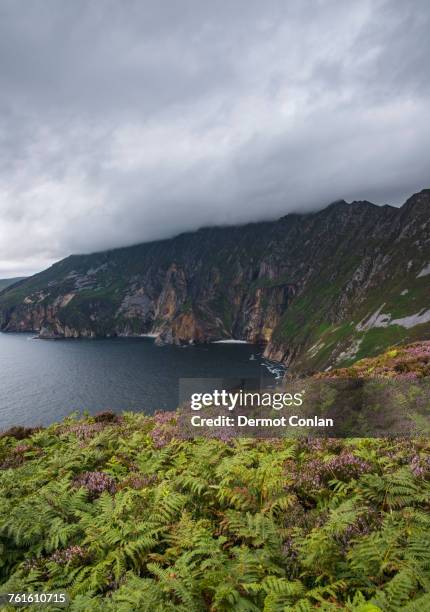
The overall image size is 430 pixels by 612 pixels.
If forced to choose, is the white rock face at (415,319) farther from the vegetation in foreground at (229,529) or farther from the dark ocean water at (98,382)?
the vegetation in foreground at (229,529)

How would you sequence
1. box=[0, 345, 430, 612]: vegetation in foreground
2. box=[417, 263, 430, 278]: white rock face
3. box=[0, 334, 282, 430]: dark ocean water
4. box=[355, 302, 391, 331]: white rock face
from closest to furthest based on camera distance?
box=[0, 345, 430, 612]: vegetation in foreground → box=[0, 334, 282, 430]: dark ocean water → box=[355, 302, 391, 331]: white rock face → box=[417, 263, 430, 278]: white rock face

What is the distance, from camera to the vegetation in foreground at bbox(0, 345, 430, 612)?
4965 mm

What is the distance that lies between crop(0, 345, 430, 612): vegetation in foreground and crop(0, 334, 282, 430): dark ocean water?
87250 millimetres

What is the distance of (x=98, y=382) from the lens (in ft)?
444

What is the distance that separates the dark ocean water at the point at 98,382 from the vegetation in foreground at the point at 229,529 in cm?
8725

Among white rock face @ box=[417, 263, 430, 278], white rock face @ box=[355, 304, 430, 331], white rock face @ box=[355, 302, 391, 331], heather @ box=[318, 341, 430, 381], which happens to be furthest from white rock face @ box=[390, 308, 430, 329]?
heather @ box=[318, 341, 430, 381]

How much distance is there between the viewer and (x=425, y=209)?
188875mm

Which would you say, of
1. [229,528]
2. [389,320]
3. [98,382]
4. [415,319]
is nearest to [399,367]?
[229,528]

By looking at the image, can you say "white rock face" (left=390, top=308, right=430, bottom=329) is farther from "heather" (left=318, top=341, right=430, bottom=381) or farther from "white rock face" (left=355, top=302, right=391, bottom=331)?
"heather" (left=318, top=341, right=430, bottom=381)

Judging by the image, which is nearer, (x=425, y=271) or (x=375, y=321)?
(x=375, y=321)

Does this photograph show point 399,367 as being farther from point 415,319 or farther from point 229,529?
point 415,319

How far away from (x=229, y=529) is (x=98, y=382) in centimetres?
13866

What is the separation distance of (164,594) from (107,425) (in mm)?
11355

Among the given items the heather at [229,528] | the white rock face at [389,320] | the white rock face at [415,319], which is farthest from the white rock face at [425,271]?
the heather at [229,528]
